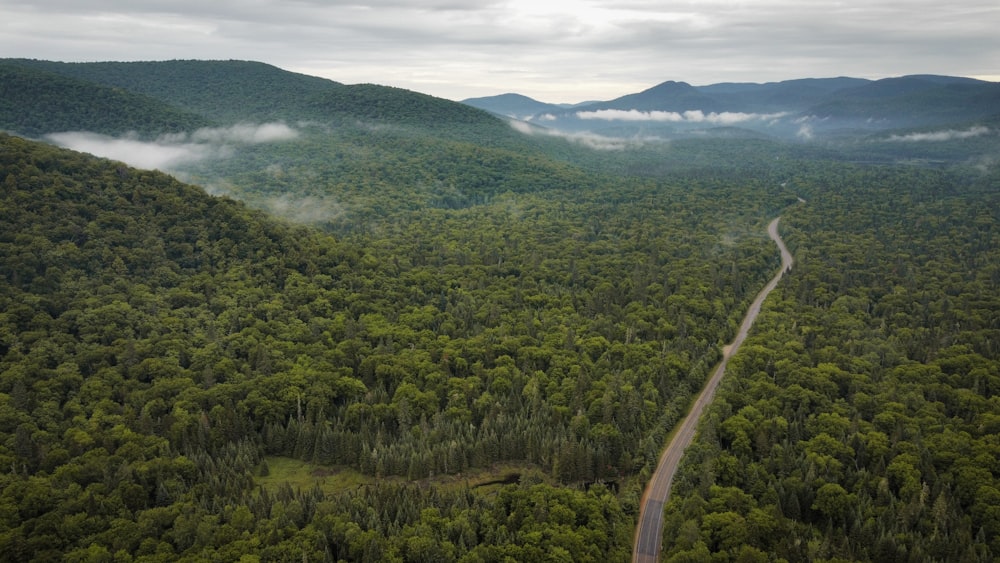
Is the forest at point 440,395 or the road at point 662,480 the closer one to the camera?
the forest at point 440,395

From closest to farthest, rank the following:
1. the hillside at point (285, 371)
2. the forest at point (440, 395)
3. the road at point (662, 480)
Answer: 1. the forest at point (440, 395)
2. the hillside at point (285, 371)
3. the road at point (662, 480)

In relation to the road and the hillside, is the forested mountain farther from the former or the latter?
the hillside

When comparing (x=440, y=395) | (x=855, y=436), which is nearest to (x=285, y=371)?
(x=440, y=395)

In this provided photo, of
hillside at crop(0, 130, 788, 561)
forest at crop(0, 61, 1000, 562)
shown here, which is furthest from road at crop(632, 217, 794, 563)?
hillside at crop(0, 130, 788, 561)

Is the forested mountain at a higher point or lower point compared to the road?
higher

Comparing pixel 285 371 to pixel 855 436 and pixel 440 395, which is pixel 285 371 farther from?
pixel 855 436

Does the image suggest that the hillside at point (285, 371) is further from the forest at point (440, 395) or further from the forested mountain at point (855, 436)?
the forested mountain at point (855, 436)

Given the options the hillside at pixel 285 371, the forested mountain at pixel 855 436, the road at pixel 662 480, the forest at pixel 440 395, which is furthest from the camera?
the road at pixel 662 480

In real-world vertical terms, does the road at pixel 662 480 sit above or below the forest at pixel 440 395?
below

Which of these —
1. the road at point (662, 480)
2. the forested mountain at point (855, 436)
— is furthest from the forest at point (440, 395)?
the road at point (662, 480)

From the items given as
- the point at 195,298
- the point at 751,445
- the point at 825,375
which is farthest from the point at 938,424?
the point at 195,298
